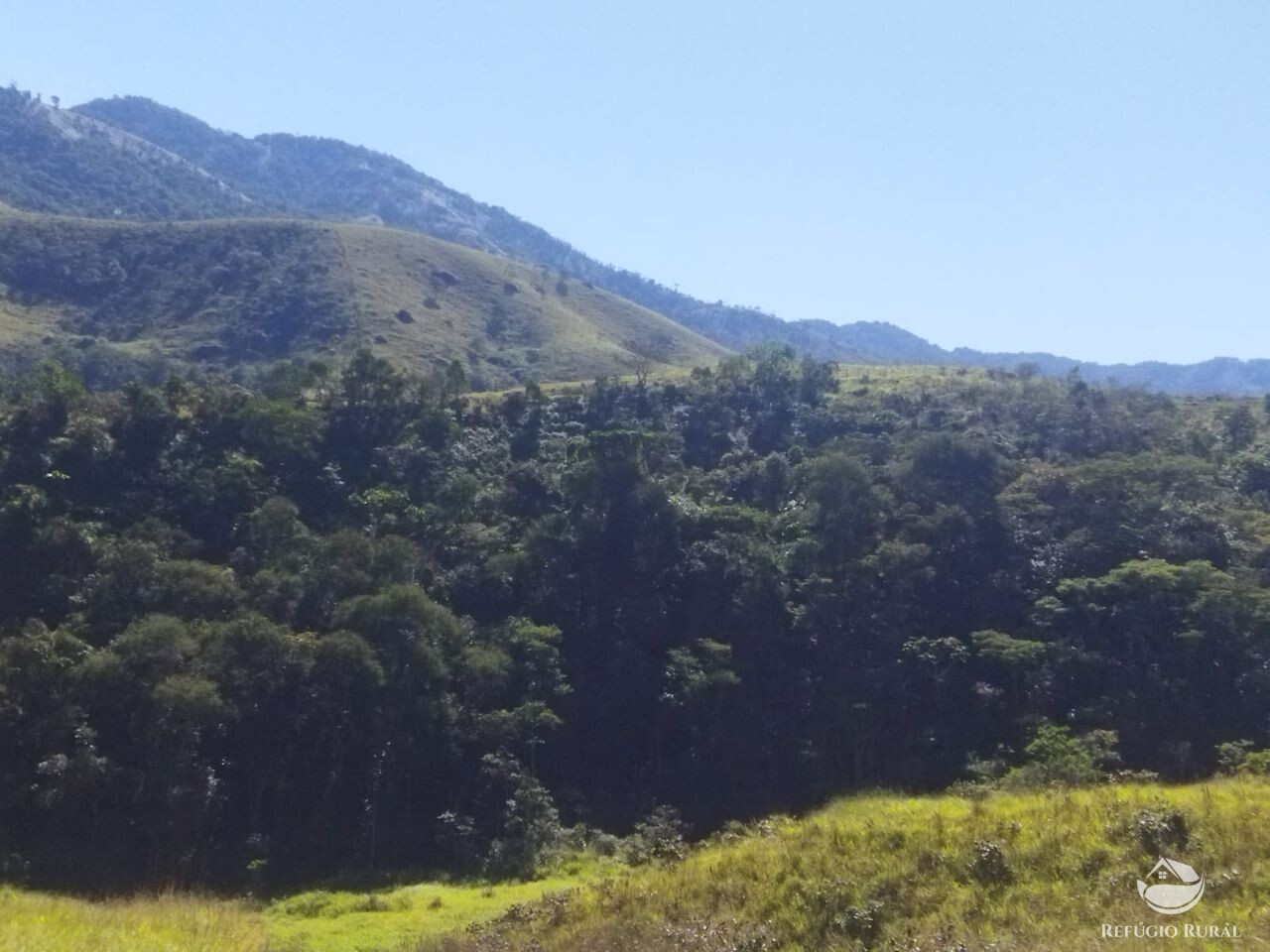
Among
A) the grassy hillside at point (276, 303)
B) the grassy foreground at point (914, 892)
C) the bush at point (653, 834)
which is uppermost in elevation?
the grassy hillside at point (276, 303)

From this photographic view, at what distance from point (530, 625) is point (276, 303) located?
279 feet

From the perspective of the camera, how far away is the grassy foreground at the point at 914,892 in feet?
38.9

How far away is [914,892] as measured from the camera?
13641mm

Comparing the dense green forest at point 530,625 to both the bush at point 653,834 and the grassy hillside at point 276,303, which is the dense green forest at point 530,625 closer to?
the bush at point 653,834

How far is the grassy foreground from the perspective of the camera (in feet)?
38.9

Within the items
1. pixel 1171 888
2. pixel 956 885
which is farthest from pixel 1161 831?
pixel 956 885

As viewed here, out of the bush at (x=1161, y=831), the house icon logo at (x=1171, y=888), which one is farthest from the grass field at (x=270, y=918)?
the house icon logo at (x=1171, y=888)

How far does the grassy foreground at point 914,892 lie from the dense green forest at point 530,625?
14.4 m

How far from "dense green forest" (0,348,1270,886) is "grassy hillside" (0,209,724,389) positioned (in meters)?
40.1

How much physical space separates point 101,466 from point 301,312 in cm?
7010

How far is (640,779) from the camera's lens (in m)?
38.7

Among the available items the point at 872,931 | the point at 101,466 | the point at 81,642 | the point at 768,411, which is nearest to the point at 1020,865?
the point at 872,931

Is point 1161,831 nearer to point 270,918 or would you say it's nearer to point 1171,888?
point 1171,888

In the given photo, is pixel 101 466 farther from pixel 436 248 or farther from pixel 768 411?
pixel 436 248
